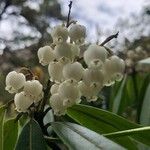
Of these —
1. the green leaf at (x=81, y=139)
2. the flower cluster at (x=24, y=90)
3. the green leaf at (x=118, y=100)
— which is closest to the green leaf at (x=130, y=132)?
the green leaf at (x=81, y=139)

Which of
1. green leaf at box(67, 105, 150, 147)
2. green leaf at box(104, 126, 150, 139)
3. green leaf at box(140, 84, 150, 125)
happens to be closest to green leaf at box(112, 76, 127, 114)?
green leaf at box(140, 84, 150, 125)

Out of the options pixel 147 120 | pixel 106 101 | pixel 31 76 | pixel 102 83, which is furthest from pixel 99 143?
pixel 106 101

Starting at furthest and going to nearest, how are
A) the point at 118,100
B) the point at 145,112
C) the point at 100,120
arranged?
the point at 118,100, the point at 145,112, the point at 100,120

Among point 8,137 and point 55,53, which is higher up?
point 55,53

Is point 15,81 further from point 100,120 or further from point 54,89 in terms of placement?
point 100,120

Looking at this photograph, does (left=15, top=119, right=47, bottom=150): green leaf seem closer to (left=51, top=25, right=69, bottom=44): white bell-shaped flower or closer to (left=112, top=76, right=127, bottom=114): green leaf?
(left=51, top=25, right=69, bottom=44): white bell-shaped flower

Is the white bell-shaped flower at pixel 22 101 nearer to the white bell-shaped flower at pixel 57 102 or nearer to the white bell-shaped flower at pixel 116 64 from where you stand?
the white bell-shaped flower at pixel 57 102

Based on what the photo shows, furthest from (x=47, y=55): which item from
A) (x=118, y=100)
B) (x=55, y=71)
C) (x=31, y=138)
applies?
(x=118, y=100)

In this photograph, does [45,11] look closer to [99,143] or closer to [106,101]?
[106,101]
